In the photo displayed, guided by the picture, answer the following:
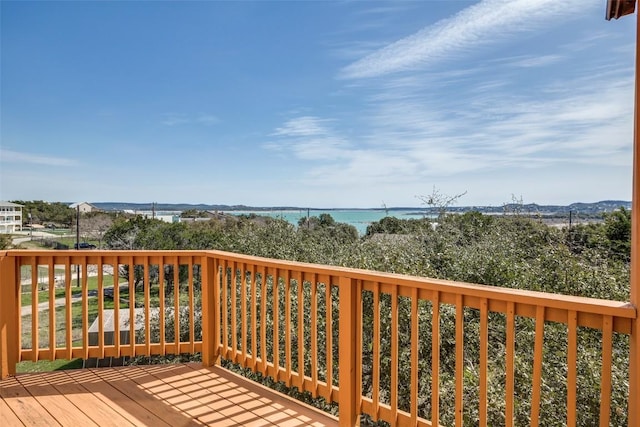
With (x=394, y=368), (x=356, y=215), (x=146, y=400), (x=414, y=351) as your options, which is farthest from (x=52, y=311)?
(x=356, y=215)

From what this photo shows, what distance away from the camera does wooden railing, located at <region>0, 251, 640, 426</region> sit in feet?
5.97

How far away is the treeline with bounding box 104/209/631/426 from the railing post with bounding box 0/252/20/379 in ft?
11.2

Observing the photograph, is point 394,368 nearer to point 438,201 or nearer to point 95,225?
point 438,201

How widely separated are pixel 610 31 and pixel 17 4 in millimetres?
8581

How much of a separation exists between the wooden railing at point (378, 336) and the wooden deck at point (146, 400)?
163mm

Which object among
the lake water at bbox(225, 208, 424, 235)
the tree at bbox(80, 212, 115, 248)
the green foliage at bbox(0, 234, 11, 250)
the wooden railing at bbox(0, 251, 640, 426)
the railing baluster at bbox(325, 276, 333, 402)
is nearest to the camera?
the wooden railing at bbox(0, 251, 640, 426)

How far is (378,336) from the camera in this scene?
7.77 ft

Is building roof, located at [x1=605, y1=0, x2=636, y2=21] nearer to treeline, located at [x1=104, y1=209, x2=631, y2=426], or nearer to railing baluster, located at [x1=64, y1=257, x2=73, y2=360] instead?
treeline, located at [x1=104, y1=209, x2=631, y2=426]

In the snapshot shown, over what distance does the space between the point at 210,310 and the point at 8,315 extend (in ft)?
5.22

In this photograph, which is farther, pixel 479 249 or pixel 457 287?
pixel 479 249

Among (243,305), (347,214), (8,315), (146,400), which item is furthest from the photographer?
(347,214)

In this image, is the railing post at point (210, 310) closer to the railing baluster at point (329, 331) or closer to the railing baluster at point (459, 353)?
the railing baluster at point (329, 331)

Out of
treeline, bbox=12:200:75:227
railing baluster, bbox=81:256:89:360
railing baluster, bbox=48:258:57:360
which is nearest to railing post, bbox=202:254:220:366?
railing baluster, bbox=81:256:89:360

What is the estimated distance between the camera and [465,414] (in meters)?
3.63
